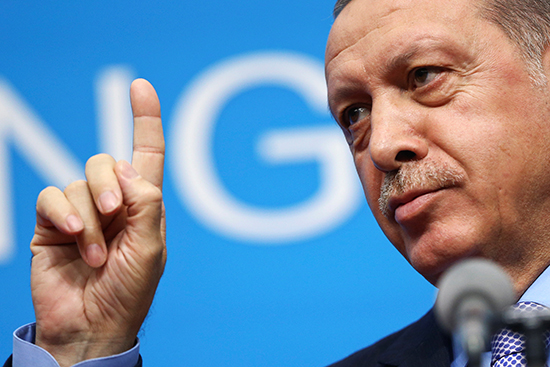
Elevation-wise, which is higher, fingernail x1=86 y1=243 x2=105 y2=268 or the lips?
the lips

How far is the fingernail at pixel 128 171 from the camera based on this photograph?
4.45 ft

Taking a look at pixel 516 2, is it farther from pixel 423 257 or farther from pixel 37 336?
pixel 37 336

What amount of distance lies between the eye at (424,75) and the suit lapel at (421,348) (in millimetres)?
704

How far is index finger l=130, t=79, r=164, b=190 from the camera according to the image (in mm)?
1438

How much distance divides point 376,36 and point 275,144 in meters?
1.10

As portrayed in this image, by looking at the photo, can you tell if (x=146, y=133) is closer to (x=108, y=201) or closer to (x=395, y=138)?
(x=108, y=201)

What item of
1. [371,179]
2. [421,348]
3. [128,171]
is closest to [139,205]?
[128,171]

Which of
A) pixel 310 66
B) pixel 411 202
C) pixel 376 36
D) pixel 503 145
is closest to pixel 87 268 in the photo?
pixel 411 202

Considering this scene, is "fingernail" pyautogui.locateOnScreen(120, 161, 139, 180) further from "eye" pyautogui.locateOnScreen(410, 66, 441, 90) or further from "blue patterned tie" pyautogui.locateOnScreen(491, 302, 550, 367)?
"blue patterned tie" pyautogui.locateOnScreen(491, 302, 550, 367)

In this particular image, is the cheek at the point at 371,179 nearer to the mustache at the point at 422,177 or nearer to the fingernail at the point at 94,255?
the mustache at the point at 422,177

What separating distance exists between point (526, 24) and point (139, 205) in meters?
1.03

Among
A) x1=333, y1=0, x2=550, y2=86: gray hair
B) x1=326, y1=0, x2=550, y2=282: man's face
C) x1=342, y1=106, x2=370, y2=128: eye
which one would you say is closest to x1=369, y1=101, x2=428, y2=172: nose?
x1=326, y1=0, x2=550, y2=282: man's face

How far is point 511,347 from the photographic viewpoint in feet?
3.93

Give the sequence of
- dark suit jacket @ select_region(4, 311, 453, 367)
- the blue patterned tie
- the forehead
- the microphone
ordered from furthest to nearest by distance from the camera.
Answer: dark suit jacket @ select_region(4, 311, 453, 367) < the forehead < the blue patterned tie < the microphone
